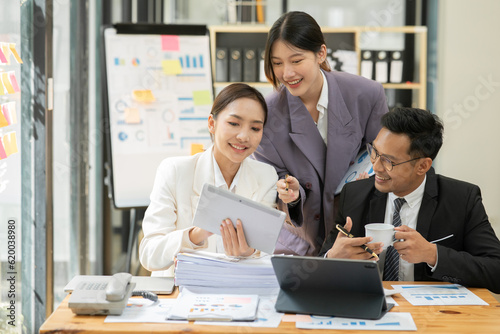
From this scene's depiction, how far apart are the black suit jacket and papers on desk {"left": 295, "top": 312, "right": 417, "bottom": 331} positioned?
0.39 metres

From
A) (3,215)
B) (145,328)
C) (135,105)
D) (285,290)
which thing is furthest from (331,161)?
(135,105)

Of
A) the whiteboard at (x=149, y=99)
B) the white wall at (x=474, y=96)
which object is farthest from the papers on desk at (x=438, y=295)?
the white wall at (x=474, y=96)

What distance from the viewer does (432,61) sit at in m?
4.70

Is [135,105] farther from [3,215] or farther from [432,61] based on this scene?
[432,61]

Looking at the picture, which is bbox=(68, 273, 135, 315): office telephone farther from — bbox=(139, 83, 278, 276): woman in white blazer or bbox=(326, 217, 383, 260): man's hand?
bbox=(326, 217, 383, 260): man's hand

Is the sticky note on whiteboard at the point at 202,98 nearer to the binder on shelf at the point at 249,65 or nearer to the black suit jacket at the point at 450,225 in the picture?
the binder on shelf at the point at 249,65

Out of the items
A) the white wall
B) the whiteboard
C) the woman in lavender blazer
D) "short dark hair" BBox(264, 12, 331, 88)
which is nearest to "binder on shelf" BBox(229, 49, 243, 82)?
the whiteboard

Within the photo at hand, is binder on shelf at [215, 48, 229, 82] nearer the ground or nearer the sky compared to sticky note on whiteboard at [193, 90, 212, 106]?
nearer the sky

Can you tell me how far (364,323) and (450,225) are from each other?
69 centimetres

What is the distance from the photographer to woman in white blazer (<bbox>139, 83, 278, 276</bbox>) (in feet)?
6.73

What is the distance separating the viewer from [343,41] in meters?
4.79

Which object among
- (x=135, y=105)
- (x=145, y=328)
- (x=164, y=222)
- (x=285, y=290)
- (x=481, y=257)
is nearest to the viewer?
(x=145, y=328)

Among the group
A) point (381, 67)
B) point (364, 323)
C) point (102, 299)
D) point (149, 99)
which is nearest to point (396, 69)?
point (381, 67)

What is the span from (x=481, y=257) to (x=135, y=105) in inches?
93.4
